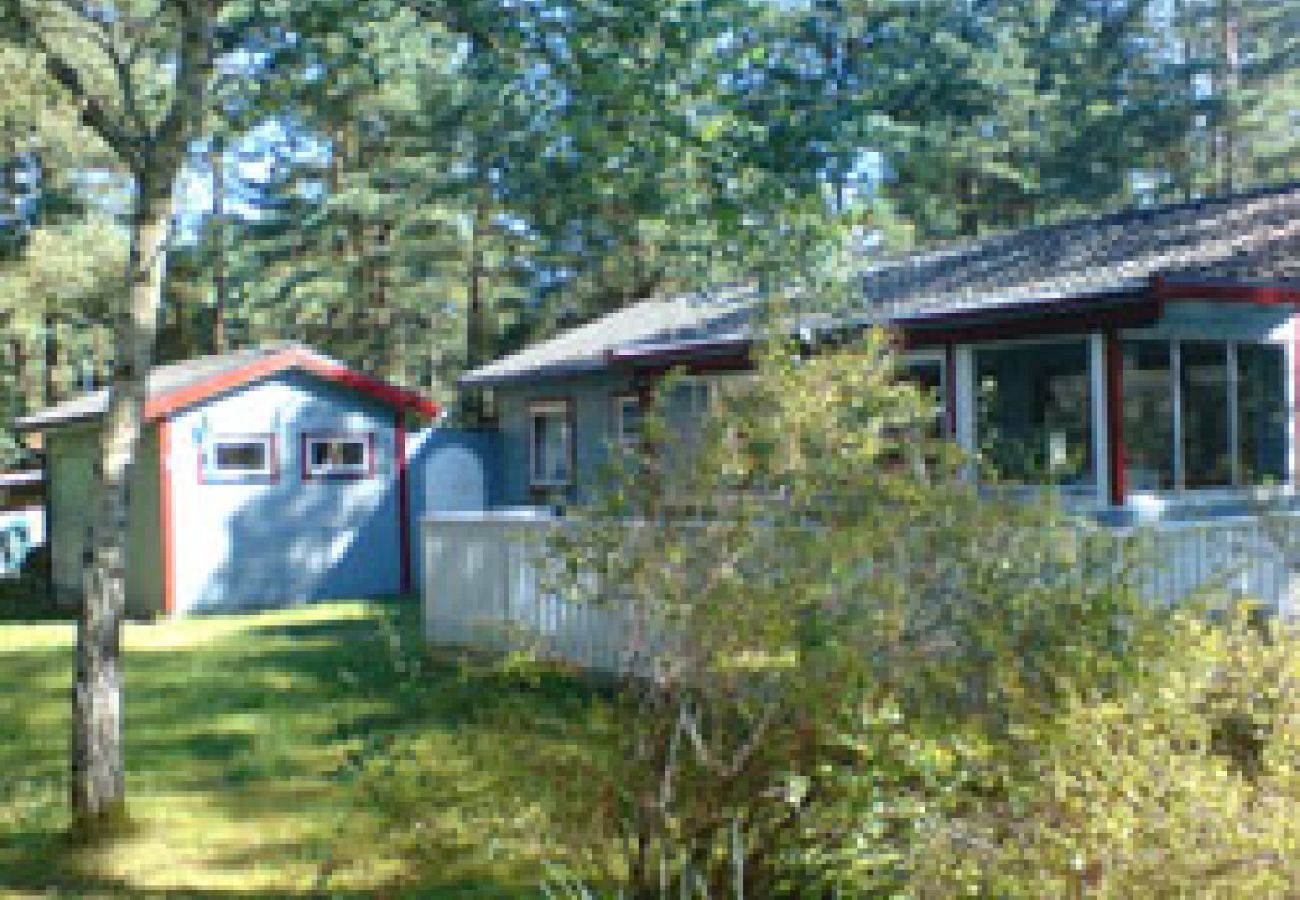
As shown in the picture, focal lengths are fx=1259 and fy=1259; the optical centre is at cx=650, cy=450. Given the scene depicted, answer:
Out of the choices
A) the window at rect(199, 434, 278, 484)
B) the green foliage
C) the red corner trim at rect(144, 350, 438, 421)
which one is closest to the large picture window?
the green foliage

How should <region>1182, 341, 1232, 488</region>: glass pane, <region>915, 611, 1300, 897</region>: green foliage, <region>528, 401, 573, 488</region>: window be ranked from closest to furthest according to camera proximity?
<region>915, 611, 1300, 897</region>: green foliage < <region>1182, 341, 1232, 488</region>: glass pane < <region>528, 401, 573, 488</region>: window

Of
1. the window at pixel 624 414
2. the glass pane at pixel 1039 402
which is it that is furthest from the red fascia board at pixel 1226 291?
the window at pixel 624 414

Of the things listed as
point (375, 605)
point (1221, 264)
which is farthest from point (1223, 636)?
point (375, 605)

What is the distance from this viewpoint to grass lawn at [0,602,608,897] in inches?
197

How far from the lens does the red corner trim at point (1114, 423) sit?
10.7m

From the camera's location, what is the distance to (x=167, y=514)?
50.8ft

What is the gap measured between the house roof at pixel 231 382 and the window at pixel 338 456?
2.26 ft

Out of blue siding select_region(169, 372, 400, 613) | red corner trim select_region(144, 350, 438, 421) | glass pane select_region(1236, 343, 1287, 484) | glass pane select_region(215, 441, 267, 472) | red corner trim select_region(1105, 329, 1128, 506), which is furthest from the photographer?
glass pane select_region(215, 441, 267, 472)

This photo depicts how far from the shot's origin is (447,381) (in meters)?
40.2

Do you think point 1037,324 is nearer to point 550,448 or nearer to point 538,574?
point 538,574

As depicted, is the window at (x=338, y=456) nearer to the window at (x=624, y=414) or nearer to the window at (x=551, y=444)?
the window at (x=551, y=444)

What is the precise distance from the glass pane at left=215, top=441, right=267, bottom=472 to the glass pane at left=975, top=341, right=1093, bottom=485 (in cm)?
928

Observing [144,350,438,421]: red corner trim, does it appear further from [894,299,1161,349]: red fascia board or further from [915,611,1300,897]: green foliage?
[915,611,1300,897]: green foliage

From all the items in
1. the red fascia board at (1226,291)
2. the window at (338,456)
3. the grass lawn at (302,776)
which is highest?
the red fascia board at (1226,291)
